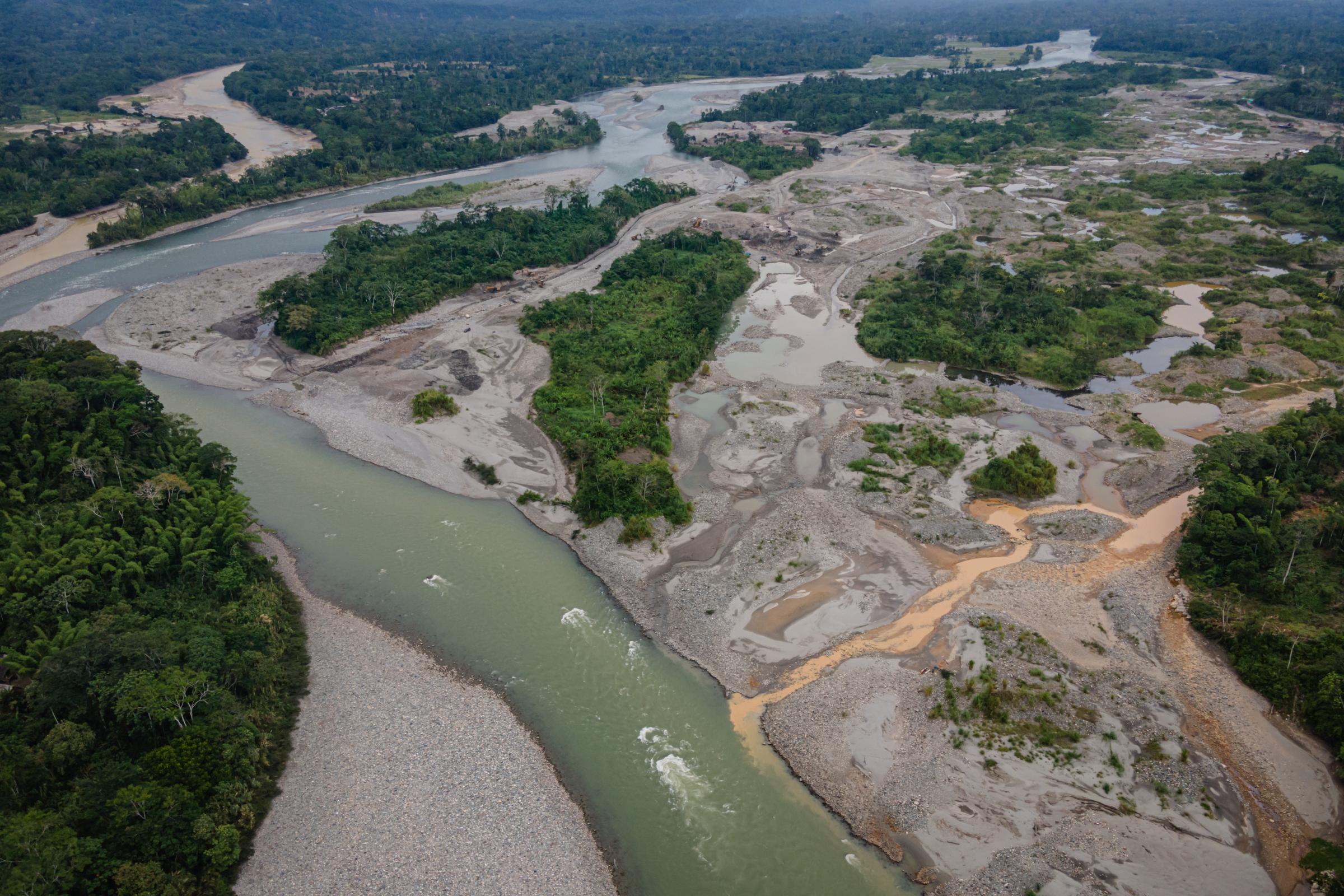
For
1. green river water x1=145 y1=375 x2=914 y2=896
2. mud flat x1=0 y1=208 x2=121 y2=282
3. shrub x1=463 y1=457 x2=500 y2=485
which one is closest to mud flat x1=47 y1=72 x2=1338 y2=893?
shrub x1=463 y1=457 x2=500 y2=485

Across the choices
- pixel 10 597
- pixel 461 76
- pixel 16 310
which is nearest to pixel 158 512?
pixel 10 597

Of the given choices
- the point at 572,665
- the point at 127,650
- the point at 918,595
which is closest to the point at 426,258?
the point at 572,665

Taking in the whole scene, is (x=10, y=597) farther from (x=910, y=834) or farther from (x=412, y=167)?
(x=412, y=167)

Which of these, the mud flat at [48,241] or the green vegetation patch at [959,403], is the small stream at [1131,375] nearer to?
the green vegetation patch at [959,403]

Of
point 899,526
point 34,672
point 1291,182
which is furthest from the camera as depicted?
point 1291,182

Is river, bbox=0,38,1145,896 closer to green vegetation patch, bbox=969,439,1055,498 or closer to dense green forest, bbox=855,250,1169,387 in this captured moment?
green vegetation patch, bbox=969,439,1055,498
